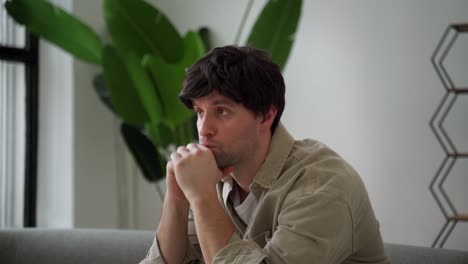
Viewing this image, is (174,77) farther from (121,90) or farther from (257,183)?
(257,183)

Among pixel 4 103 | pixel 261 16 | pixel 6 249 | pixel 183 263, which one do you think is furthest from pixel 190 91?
pixel 4 103

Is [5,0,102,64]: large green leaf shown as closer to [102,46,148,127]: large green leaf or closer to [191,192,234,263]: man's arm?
[102,46,148,127]: large green leaf

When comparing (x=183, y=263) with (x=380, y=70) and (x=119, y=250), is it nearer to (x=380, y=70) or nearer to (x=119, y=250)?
(x=119, y=250)

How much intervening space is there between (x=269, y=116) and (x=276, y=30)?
1532 mm

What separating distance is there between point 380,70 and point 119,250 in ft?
5.11

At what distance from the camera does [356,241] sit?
163 centimetres

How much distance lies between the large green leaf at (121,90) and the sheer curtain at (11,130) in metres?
0.59

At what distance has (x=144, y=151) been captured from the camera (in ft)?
11.3

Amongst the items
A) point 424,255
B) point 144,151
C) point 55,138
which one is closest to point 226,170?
point 424,255

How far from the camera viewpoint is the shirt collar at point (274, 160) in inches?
66.3

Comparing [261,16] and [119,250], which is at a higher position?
[261,16]

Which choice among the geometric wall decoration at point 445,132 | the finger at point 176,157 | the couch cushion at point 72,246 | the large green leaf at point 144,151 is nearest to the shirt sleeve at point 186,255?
the finger at point 176,157

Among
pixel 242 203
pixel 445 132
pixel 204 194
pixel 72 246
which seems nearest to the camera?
pixel 204 194

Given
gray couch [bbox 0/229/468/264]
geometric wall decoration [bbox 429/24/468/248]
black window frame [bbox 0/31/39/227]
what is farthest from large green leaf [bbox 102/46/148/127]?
geometric wall decoration [bbox 429/24/468/248]
